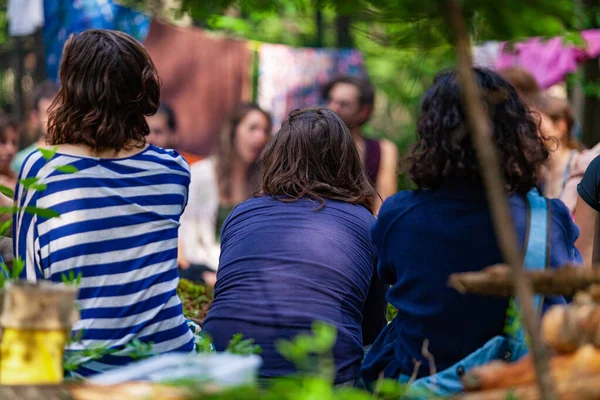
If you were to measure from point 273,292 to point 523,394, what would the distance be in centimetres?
131

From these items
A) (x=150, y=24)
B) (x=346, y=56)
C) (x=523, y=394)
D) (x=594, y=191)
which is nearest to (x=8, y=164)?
(x=150, y=24)

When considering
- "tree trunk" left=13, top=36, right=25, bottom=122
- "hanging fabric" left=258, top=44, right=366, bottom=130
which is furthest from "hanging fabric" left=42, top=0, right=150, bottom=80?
"tree trunk" left=13, top=36, right=25, bottom=122

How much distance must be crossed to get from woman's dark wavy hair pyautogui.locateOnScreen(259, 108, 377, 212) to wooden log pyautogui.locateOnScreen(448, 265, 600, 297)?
1287 mm

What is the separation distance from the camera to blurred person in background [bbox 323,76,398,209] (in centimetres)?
689

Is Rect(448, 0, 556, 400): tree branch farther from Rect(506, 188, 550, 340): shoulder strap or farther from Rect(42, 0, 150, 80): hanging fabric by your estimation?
Rect(42, 0, 150, 80): hanging fabric

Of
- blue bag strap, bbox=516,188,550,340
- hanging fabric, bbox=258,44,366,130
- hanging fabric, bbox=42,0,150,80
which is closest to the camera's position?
blue bag strap, bbox=516,188,550,340

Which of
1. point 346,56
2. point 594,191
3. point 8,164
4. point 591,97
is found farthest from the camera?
point 346,56

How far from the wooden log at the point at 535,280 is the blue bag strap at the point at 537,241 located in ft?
1.38

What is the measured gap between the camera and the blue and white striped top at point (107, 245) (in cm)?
272

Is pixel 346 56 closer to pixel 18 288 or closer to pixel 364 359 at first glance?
pixel 364 359

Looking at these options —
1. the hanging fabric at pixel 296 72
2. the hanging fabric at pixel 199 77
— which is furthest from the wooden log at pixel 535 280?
the hanging fabric at pixel 296 72

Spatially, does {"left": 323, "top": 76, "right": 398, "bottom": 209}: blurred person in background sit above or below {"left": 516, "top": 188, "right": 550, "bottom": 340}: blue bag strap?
below

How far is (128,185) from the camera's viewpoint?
282cm

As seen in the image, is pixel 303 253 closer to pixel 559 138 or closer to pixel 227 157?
pixel 559 138
